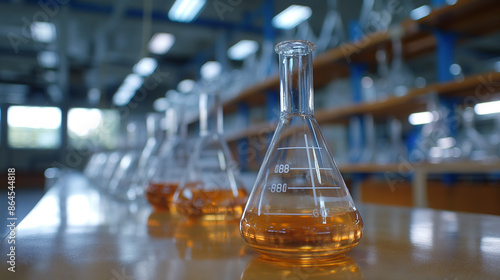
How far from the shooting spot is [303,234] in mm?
362

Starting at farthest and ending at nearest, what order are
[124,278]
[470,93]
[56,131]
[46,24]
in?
[56,131], [46,24], [470,93], [124,278]

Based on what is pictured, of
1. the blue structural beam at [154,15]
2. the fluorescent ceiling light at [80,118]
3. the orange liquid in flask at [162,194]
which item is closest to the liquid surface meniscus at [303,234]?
the orange liquid in flask at [162,194]

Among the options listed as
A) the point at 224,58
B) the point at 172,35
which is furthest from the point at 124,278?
the point at 172,35

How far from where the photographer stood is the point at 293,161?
439 mm

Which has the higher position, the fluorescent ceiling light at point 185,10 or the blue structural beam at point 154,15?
the blue structural beam at point 154,15

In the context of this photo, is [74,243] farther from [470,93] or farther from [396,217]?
[470,93]

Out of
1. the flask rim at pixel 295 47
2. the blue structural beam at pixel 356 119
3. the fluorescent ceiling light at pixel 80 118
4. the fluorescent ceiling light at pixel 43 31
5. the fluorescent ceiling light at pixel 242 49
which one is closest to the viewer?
the flask rim at pixel 295 47

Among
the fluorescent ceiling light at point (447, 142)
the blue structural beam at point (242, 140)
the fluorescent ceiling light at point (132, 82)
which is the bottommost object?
the fluorescent ceiling light at point (447, 142)

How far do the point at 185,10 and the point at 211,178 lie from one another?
454cm

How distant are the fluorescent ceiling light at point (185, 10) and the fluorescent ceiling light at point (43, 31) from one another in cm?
186

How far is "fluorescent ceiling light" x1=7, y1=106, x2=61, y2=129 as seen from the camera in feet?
23.0

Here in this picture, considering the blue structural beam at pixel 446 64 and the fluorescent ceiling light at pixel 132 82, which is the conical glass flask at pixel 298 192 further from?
the fluorescent ceiling light at pixel 132 82

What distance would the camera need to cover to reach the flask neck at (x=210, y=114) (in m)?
0.64

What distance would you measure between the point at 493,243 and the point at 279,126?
0.26 meters
